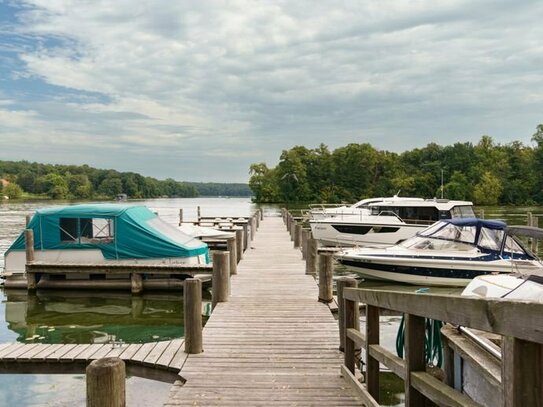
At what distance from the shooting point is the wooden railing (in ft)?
6.34

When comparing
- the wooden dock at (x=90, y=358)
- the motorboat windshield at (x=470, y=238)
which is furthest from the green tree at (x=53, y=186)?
the wooden dock at (x=90, y=358)

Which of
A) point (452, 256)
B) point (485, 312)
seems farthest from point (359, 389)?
point (452, 256)

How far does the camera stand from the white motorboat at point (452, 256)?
14344 millimetres

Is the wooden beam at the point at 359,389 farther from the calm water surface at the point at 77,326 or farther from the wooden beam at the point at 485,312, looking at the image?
the calm water surface at the point at 77,326

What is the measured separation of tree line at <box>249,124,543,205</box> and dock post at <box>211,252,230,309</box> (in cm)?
8480

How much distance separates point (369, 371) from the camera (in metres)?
4.55

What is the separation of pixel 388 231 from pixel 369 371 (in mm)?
19815

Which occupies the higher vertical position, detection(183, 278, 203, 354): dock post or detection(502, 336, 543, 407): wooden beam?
detection(502, 336, 543, 407): wooden beam

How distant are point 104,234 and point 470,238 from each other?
10.9 m

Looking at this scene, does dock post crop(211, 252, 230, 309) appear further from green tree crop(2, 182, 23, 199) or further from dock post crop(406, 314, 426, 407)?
green tree crop(2, 182, 23, 199)

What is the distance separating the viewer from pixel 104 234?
1550 centimetres

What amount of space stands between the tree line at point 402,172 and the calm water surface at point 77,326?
3207 inches

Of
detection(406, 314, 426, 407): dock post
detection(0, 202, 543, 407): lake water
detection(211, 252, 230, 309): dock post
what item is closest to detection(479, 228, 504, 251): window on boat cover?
detection(0, 202, 543, 407): lake water

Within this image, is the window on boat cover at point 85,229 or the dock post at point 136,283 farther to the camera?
the window on boat cover at point 85,229
